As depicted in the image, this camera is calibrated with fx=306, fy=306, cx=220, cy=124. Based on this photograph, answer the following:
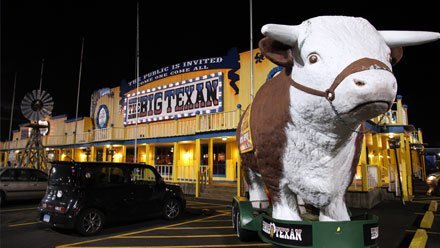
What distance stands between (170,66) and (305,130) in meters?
16.8

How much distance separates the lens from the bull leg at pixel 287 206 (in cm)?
327

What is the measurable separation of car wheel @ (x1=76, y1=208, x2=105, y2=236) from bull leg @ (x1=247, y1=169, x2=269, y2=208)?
4192 mm

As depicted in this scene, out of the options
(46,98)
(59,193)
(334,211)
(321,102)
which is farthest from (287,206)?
(46,98)

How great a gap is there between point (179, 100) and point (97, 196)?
11.3 metres

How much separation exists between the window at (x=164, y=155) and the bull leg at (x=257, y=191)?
51.4ft

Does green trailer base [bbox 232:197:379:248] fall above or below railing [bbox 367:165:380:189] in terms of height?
below

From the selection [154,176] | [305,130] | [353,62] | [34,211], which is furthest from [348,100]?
[34,211]

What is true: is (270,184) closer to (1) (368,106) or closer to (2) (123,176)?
(1) (368,106)

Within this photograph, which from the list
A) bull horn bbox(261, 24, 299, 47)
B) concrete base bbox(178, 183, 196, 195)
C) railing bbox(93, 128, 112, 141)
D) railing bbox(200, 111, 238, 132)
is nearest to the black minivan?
railing bbox(200, 111, 238, 132)

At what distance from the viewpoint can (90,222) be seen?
7117 millimetres

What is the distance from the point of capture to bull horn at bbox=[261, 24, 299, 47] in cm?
262

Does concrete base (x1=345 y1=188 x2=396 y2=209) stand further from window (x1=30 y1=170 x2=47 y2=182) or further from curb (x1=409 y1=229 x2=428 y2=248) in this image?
window (x1=30 y1=170 x2=47 y2=182)

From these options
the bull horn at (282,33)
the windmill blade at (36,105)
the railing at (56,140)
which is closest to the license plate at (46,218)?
the bull horn at (282,33)

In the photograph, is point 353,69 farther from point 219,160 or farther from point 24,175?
point 219,160
